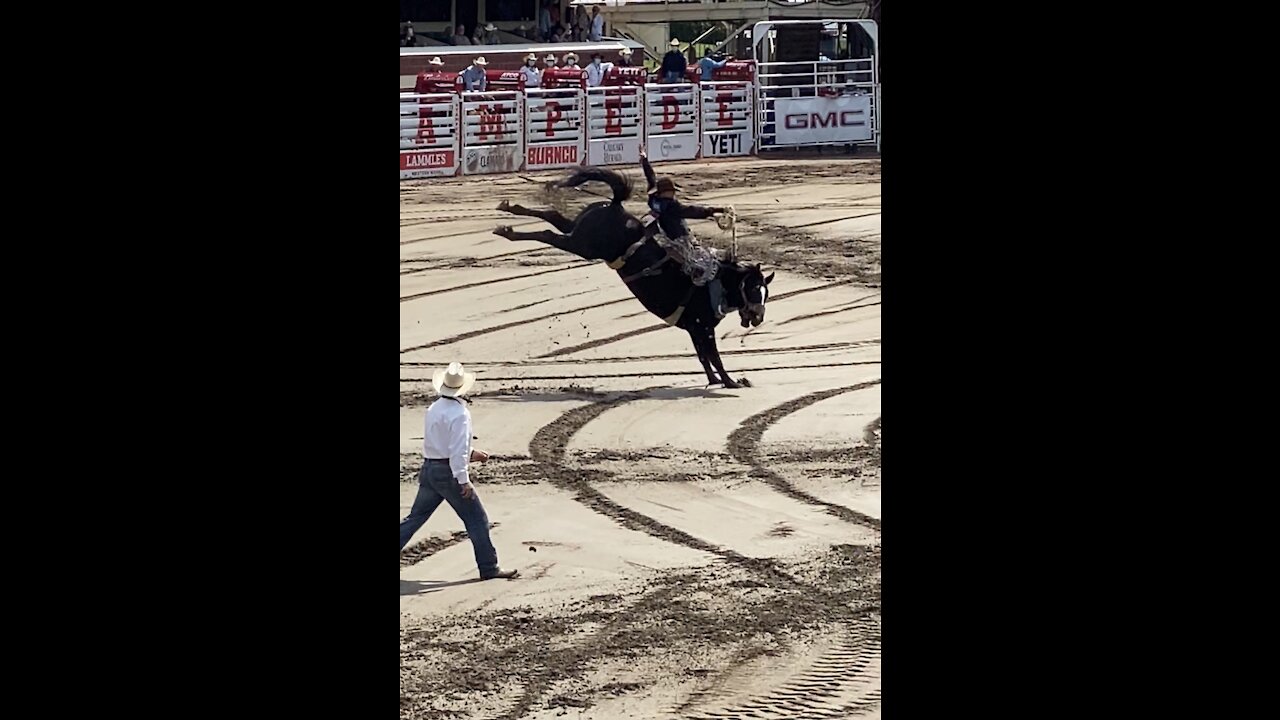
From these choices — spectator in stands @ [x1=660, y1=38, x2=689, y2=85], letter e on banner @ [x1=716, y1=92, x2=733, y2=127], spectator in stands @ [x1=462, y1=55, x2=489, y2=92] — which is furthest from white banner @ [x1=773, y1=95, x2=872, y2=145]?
spectator in stands @ [x1=462, y1=55, x2=489, y2=92]

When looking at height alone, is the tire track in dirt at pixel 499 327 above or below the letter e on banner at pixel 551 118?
below

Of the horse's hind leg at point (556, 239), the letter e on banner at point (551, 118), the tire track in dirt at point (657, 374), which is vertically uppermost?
the letter e on banner at point (551, 118)

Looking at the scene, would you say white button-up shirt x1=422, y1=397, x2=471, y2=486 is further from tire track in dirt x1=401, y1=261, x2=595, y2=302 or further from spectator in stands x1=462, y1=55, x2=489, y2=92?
spectator in stands x1=462, y1=55, x2=489, y2=92

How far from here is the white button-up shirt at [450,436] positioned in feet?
31.3

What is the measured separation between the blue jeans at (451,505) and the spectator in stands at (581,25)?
25.0 m

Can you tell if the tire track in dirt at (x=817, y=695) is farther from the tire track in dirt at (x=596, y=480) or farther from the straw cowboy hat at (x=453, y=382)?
the straw cowboy hat at (x=453, y=382)

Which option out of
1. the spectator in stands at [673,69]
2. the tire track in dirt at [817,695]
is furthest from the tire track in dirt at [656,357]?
the spectator in stands at [673,69]

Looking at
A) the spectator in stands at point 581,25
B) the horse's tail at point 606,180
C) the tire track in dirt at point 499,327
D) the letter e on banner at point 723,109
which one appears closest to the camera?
the horse's tail at point 606,180

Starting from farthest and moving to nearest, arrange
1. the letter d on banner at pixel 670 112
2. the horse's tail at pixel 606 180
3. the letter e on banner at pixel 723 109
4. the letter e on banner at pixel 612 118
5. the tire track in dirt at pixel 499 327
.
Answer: the letter e on banner at pixel 723 109, the letter d on banner at pixel 670 112, the letter e on banner at pixel 612 118, the tire track in dirt at pixel 499 327, the horse's tail at pixel 606 180

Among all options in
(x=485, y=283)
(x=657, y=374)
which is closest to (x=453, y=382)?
(x=657, y=374)

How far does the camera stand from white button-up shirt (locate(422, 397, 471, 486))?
955cm

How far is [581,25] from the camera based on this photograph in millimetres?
34219

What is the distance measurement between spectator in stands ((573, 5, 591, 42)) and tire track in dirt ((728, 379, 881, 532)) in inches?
788
